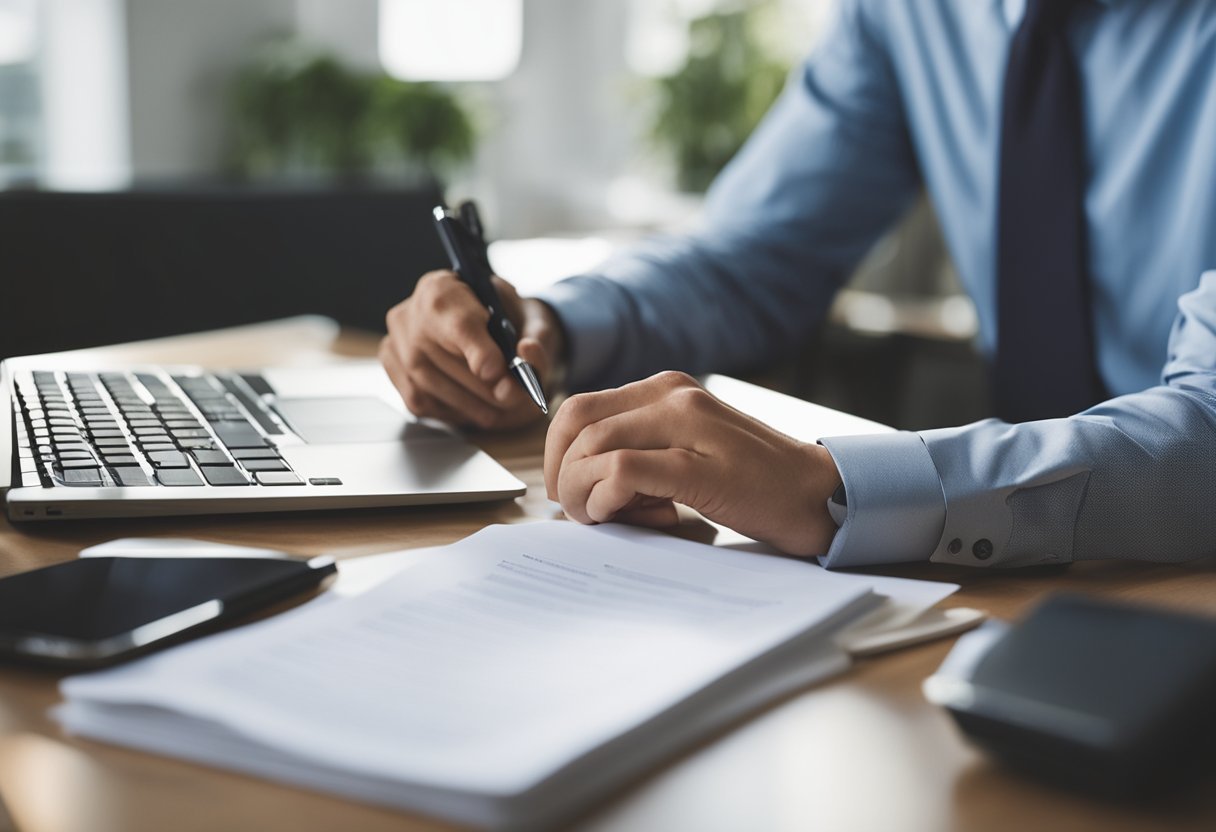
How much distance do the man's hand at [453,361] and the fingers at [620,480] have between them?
25 centimetres

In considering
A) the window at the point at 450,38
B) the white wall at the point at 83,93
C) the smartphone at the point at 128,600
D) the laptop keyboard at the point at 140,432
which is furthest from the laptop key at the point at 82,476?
the window at the point at 450,38

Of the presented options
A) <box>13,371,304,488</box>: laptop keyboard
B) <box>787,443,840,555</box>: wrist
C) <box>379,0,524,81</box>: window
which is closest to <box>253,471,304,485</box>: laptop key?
<box>13,371,304,488</box>: laptop keyboard

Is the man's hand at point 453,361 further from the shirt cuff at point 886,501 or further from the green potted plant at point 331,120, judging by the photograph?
the green potted plant at point 331,120

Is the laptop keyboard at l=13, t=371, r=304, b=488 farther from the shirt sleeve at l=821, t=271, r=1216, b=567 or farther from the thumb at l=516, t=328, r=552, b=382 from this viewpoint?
the shirt sleeve at l=821, t=271, r=1216, b=567

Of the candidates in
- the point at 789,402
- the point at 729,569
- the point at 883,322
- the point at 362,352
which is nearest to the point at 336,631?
the point at 729,569

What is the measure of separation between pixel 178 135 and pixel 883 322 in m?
3.40

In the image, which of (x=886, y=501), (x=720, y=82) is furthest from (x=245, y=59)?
(x=886, y=501)

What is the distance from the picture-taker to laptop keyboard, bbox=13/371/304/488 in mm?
744

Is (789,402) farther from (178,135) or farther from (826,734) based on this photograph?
(178,135)

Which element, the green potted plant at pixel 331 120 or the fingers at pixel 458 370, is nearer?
the fingers at pixel 458 370

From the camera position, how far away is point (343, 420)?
0.93m

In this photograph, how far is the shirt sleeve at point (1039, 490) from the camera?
0.67 m

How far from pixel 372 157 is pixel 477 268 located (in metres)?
4.15

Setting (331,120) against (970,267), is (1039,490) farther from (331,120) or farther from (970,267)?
(331,120)
